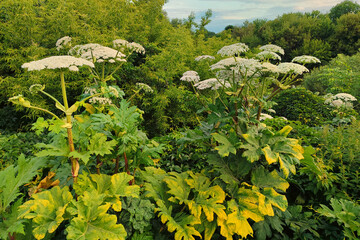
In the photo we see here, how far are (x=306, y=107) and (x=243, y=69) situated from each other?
427 centimetres

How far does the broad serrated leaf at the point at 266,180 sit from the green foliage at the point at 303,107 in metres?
3.84

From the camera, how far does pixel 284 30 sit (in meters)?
22.6

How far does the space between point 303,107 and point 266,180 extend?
4368 millimetres

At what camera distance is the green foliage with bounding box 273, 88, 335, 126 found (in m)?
5.41

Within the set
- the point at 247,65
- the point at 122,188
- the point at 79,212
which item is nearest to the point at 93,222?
the point at 79,212

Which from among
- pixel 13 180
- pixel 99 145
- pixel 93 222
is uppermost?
pixel 99 145

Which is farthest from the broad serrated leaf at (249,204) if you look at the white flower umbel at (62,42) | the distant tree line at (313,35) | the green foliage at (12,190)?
the distant tree line at (313,35)

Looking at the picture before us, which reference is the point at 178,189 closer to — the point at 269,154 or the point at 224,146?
the point at 224,146

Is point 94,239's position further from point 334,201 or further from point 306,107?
point 306,107

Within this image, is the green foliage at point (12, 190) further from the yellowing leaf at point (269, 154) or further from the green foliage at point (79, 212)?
the yellowing leaf at point (269, 154)

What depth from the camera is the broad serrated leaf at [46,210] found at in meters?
1.41

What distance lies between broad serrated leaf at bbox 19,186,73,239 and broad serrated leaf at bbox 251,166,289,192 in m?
1.55

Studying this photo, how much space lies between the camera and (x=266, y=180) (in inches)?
78.5

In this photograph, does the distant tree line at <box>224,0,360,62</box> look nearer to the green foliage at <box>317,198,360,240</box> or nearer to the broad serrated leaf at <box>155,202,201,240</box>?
the green foliage at <box>317,198,360,240</box>
